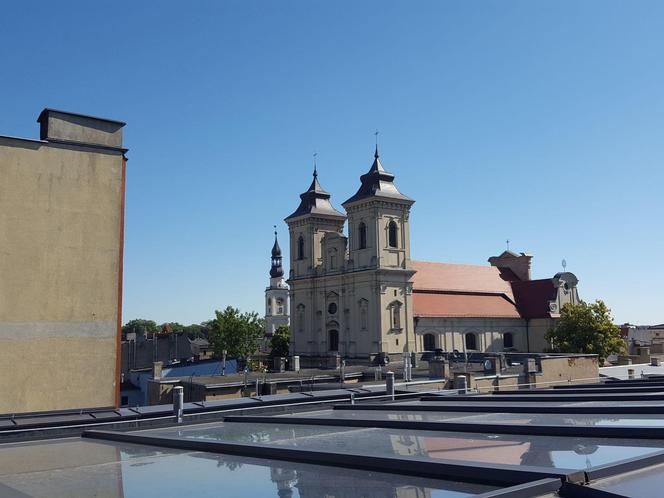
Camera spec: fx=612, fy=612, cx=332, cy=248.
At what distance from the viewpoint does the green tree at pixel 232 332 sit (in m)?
85.2

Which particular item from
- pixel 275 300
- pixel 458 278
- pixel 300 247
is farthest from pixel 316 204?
pixel 275 300

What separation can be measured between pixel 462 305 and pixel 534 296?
481 inches

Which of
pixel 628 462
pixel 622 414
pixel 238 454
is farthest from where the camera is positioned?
pixel 622 414

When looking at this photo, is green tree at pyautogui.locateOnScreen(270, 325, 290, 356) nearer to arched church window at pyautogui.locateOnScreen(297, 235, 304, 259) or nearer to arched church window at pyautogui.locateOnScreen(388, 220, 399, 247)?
arched church window at pyautogui.locateOnScreen(297, 235, 304, 259)

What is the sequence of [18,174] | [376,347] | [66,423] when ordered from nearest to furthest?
[66,423]
[18,174]
[376,347]

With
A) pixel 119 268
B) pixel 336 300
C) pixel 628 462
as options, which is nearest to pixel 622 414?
pixel 628 462

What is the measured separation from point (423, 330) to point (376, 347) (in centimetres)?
625

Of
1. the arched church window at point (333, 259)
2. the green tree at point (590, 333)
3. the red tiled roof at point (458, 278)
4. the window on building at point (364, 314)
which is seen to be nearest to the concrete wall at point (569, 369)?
the green tree at point (590, 333)

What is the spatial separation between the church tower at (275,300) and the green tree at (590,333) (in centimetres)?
7747

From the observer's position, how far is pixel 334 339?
6669 centimetres

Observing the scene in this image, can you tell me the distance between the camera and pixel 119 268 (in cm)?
2039

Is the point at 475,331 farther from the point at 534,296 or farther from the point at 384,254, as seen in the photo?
the point at 384,254

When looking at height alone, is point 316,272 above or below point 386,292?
above

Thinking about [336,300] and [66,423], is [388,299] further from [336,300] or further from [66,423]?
[66,423]
